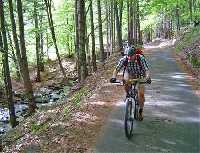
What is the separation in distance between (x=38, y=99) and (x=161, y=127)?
17.5 metres

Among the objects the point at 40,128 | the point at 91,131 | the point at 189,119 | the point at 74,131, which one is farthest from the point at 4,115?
the point at 189,119

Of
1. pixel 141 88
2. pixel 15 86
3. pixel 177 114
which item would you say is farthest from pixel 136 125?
pixel 15 86

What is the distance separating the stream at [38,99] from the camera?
70.6 ft

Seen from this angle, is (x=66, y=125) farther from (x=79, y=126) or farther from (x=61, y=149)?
(x=61, y=149)

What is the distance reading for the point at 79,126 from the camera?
35.3ft

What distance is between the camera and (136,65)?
9758 millimetres

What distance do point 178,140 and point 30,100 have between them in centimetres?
1140

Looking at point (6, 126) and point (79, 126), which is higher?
point (79, 126)

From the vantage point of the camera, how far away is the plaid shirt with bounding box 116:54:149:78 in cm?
966

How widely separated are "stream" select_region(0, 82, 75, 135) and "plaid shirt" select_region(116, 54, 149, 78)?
1058cm

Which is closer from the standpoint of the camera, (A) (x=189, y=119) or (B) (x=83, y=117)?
(A) (x=189, y=119)

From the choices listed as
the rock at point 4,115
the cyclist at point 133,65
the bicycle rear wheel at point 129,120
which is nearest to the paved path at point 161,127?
the bicycle rear wheel at point 129,120

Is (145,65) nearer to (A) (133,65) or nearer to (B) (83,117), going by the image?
(A) (133,65)

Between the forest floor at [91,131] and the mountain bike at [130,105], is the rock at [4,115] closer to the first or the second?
the forest floor at [91,131]
